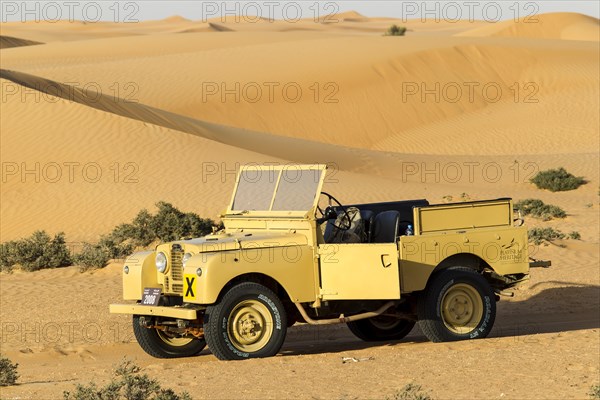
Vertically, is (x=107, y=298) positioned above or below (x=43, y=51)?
below

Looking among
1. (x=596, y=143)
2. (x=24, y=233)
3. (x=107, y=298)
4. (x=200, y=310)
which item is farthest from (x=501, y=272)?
(x=596, y=143)

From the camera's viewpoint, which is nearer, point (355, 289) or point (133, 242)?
point (355, 289)

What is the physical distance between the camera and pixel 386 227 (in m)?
11.5

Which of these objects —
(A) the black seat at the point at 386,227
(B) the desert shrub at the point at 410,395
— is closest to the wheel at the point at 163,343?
(A) the black seat at the point at 386,227

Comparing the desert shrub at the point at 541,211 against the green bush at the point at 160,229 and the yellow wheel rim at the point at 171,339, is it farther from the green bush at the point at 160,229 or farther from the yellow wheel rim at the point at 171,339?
the yellow wheel rim at the point at 171,339

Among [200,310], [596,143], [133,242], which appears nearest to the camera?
[200,310]

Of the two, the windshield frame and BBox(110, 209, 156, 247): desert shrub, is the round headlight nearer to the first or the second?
the windshield frame

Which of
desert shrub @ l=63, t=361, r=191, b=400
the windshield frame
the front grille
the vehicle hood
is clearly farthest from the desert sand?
the windshield frame

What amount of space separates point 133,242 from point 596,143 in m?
32.1

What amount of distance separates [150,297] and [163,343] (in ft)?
2.93

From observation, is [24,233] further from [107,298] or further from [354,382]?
[354,382]

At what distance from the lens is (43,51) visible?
7569 centimetres

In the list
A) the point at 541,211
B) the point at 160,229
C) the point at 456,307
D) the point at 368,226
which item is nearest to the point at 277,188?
the point at 368,226

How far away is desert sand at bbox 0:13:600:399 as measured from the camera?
32.7ft
